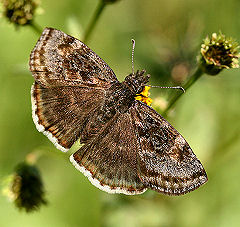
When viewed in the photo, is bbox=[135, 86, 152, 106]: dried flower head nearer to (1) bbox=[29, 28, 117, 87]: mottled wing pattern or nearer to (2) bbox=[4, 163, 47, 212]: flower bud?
(1) bbox=[29, 28, 117, 87]: mottled wing pattern

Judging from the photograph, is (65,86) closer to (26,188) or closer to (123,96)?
(123,96)

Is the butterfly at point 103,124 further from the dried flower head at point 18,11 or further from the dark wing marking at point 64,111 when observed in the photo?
the dried flower head at point 18,11

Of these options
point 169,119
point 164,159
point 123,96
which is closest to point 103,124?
point 123,96

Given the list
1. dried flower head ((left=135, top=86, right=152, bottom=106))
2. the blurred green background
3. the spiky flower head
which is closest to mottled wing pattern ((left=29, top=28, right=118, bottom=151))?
dried flower head ((left=135, top=86, right=152, bottom=106))

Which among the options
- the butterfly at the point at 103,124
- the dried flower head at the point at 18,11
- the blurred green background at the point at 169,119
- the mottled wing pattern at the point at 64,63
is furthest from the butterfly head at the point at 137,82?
the dried flower head at the point at 18,11

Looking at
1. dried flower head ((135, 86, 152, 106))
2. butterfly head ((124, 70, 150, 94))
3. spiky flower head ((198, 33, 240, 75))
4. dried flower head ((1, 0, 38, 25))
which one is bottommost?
dried flower head ((1, 0, 38, 25))

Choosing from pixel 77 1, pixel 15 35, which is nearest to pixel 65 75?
pixel 15 35
